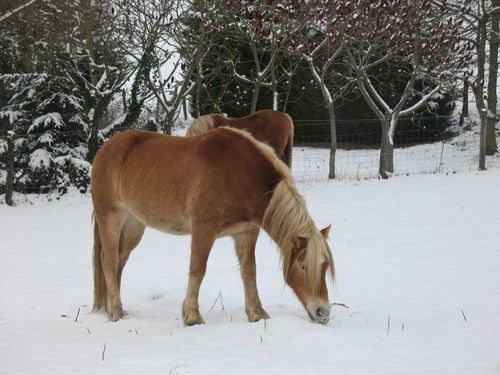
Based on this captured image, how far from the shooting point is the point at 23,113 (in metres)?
13.5

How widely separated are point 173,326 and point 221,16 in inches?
448

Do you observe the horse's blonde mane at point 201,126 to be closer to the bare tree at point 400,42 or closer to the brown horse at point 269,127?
Answer: the brown horse at point 269,127

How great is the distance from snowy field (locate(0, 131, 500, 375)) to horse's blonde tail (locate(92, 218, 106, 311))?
0.13m

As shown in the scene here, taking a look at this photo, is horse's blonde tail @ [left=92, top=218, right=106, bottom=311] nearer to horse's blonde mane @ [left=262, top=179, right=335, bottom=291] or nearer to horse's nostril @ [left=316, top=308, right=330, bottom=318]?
horse's blonde mane @ [left=262, top=179, right=335, bottom=291]

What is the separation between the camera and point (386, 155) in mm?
13914

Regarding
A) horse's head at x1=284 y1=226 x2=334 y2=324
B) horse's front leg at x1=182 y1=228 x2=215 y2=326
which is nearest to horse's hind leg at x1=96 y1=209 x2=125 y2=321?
horse's front leg at x1=182 y1=228 x2=215 y2=326

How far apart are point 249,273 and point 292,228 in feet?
2.55

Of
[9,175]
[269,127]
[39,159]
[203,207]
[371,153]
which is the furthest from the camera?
[371,153]

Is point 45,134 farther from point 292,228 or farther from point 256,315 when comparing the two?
point 292,228

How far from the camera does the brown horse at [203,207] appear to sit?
4148mm

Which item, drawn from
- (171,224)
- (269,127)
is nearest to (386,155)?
(269,127)

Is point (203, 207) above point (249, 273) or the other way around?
above

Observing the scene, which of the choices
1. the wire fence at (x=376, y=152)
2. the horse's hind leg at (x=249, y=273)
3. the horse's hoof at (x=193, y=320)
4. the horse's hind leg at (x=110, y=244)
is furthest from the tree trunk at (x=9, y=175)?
the horse's hoof at (x=193, y=320)

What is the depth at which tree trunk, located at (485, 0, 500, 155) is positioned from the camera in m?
16.2
